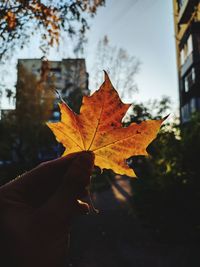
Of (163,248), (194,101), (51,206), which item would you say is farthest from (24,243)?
(194,101)

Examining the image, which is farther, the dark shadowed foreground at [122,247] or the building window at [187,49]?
the building window at [187,49]

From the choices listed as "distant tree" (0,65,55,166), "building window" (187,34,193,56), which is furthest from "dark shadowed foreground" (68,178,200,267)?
"building window" (187,34,193,56)

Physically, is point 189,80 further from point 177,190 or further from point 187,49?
point 177,190

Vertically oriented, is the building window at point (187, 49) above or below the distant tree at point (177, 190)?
above

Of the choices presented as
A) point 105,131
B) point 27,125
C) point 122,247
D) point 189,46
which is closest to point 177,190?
point 122,247

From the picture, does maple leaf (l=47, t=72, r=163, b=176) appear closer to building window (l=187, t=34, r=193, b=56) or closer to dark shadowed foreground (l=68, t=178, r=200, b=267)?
dark shadowed foreground (l=68, t=178, r=200, b=267)

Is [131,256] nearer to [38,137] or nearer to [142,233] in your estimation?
[142,233]

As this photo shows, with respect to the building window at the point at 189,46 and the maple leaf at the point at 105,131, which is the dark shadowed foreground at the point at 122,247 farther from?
the building window at the point at 189,46

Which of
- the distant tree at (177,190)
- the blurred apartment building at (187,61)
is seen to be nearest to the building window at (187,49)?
the blurred apartment building at (187,61)
